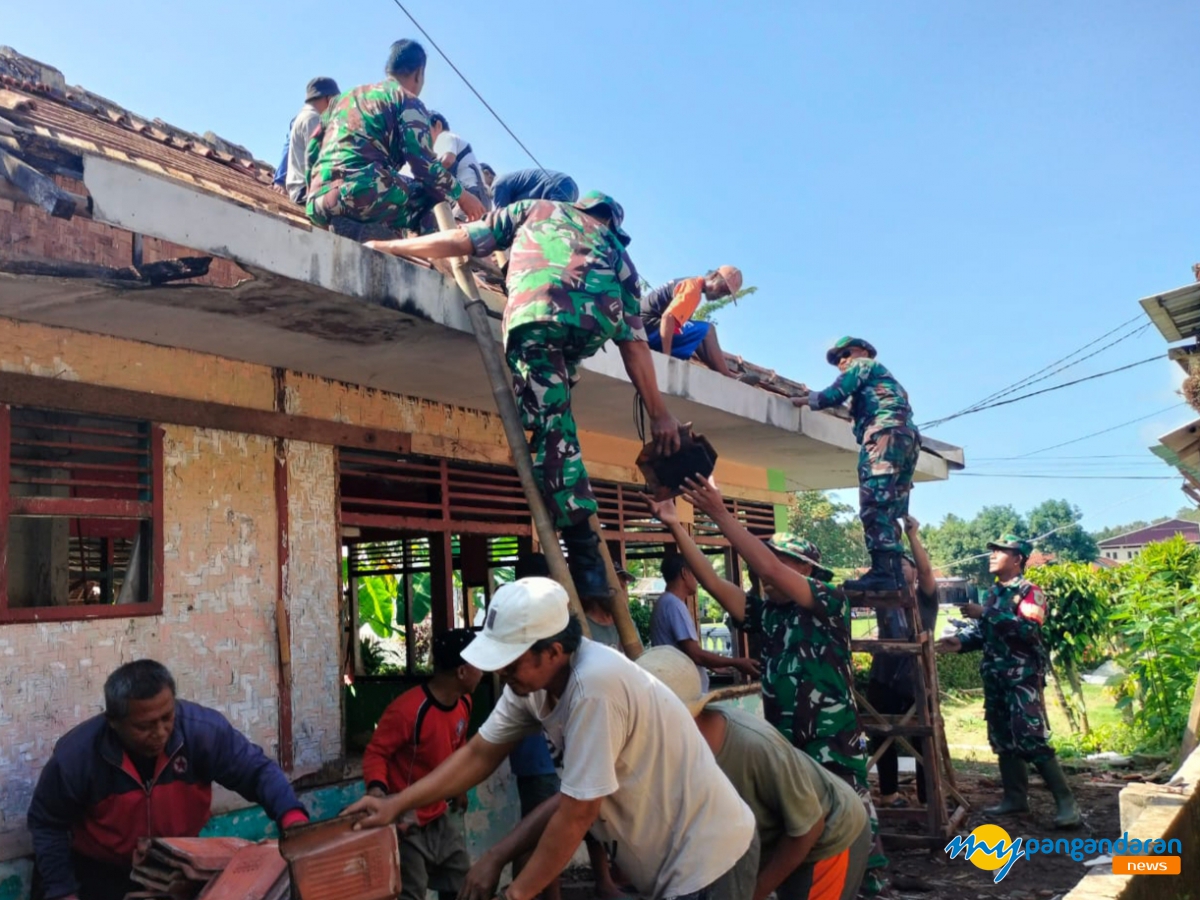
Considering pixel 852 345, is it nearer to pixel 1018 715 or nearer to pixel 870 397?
A: pixel 870 397

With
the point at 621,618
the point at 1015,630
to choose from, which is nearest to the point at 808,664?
the point at 621,618

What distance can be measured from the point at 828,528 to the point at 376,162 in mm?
40865

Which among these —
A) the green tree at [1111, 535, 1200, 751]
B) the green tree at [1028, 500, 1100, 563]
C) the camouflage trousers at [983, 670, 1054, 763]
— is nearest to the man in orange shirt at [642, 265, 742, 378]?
the camouflage trousers at [983, 670, 1054, 763]

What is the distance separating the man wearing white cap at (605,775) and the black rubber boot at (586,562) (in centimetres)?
105

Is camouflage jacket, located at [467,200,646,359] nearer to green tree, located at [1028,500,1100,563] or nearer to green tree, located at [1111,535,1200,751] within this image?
green tree, located at [1111,535,1200,751]

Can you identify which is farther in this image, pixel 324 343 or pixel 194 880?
pixel 324 343

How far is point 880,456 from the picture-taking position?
6.23 metres

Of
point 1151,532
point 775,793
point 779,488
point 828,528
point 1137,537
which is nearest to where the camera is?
point 775,793

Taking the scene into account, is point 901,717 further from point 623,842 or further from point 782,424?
point 623,842

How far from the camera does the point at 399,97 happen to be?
15.3 feet

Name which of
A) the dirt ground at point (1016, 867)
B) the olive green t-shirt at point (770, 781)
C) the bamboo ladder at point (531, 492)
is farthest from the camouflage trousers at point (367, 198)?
the dirt ground at point (1016, 867)

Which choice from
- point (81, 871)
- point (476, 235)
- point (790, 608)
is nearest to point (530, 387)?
point (476, 235)

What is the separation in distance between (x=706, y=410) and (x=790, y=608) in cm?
207

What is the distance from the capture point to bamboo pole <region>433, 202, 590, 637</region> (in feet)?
11.3
